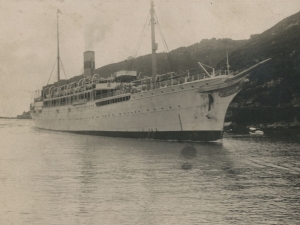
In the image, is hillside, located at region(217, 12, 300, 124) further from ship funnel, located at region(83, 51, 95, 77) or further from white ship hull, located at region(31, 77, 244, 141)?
white ship hull, located at region(31, 77, 244, 141)

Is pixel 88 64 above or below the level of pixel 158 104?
above

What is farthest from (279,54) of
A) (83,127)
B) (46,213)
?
(46,213)

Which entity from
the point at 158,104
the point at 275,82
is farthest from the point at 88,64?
the point at 275,82

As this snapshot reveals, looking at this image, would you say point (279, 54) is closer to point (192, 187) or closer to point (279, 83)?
point (279, 83)

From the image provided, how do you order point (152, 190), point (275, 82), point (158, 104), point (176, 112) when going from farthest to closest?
1. point (275, 82)
2. point (158, 104)
3. point (176, 112)
4. point (152, 190)

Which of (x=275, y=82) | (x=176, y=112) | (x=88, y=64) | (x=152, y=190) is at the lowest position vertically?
(x=152, y=190)

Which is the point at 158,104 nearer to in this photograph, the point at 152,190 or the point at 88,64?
the point at 152,190
